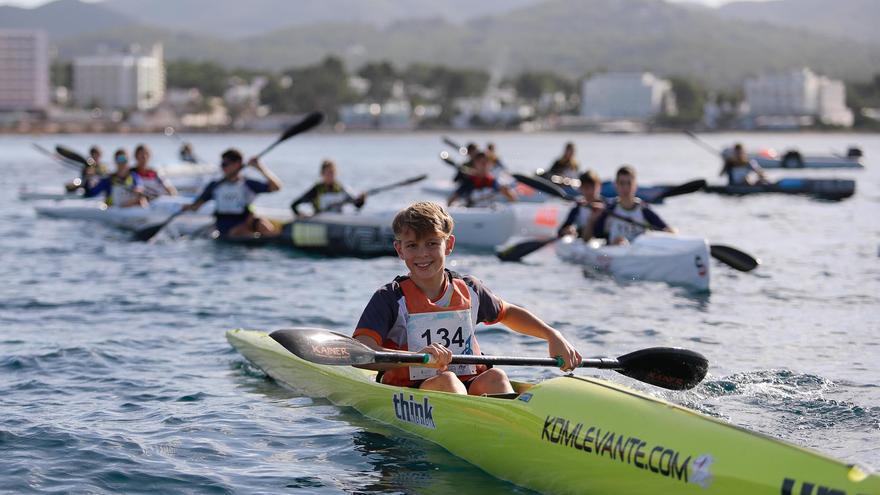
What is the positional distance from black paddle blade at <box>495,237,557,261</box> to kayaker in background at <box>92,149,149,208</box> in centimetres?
822

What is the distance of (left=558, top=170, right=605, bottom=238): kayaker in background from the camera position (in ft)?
48.7

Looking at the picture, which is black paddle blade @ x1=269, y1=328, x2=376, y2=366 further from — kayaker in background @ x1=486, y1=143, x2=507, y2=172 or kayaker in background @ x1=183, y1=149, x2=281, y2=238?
kayaker in background @ x1=486, y1=143, x2=507, y2=172

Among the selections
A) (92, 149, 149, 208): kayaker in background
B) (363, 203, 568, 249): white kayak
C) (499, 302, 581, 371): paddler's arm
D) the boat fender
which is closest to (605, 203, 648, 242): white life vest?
(363, 203, 568, 249): white kayak

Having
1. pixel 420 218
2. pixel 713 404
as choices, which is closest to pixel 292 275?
pixel 713 404

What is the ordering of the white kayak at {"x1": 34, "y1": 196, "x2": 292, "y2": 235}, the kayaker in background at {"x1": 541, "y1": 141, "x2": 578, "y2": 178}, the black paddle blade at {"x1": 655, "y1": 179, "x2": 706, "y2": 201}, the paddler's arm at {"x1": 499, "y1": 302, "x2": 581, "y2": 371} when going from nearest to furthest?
the paddler's arm at {"x1": 499, "y1": 302, "x2": 581, "y2": 371}, the black paddle blade at {"x1": 655, "y1": 179, "x2": 706, "y2": 201}, the white kayak at {"x1": 34, "y1": 196, "x2": 292, "y2": 235}, the kayaker in background at {"x1": 541, "y1": 141, "x2": 578, "y2": 178}

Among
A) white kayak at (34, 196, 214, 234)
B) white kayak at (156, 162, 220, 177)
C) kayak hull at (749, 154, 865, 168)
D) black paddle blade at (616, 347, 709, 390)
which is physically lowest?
white kayak at (34, 196, 214, 234)

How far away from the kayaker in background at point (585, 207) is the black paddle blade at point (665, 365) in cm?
755

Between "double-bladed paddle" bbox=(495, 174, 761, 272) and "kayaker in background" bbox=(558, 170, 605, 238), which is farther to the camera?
"kayaker in background" bbox=(558, 170, 605, 238)

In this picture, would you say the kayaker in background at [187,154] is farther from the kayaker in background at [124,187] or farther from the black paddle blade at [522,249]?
the black paddle blade at [522,249]

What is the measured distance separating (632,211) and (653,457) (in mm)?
9273

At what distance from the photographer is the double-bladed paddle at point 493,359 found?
6625 mm

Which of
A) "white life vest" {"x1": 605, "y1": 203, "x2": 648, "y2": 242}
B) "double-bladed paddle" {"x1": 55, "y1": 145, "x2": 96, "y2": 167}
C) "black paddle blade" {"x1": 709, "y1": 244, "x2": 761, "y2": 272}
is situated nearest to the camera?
"black paddle blade" {"x1": 709, "y1": 244, "x2": 761, "y2": 272}

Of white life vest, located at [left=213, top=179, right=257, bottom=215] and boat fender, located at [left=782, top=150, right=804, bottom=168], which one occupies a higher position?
boat fender, located at [left=782, top=150, right=804, bottom=168]

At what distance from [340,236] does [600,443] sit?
11.6m
